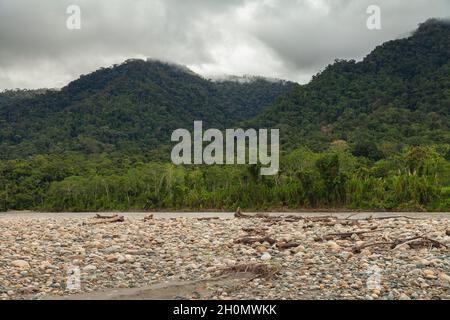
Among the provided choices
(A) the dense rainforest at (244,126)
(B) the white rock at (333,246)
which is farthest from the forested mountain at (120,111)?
(B) the white rock at (333,246)

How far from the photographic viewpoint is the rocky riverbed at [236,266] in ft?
29.6

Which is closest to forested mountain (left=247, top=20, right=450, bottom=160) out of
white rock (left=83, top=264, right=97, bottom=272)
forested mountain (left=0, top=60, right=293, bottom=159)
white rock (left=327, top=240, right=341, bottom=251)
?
forested mountain (left=0, top=60, right=293, bottom=159)

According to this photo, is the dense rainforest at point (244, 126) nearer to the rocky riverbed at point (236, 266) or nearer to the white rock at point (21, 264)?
the rocky riverbed at point (236, 266)

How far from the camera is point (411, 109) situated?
10200 cm

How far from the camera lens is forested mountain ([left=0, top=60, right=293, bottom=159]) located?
386 feet

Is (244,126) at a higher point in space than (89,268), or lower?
higher

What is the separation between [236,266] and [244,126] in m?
102

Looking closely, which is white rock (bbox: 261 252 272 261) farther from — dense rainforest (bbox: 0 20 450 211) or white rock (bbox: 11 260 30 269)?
dense rainforest (bbox: 0 20 450 211)

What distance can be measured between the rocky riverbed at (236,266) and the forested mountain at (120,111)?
89.3m

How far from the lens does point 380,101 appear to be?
10781 centimetres

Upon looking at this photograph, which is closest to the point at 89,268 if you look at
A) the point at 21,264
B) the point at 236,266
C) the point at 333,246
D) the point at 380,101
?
the point at 21,264

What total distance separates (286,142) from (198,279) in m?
76.3

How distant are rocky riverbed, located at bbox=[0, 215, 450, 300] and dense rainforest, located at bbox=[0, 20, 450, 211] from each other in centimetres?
3639

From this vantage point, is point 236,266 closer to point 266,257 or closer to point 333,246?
point 266,257
